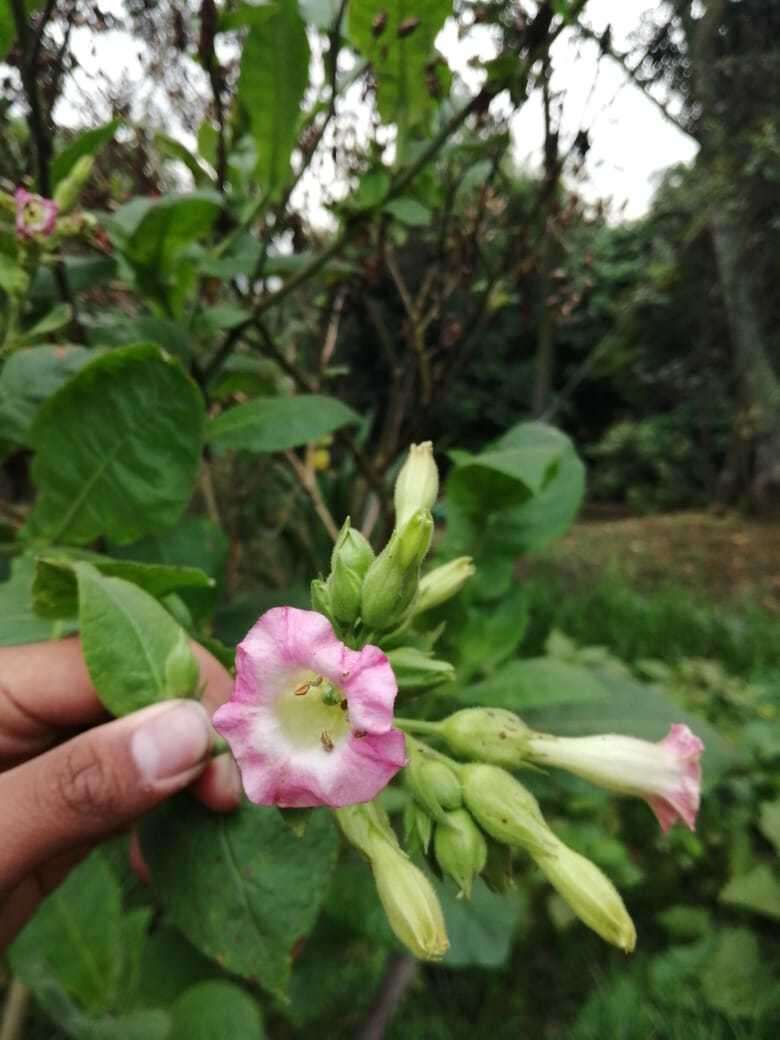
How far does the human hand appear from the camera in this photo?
583 mm

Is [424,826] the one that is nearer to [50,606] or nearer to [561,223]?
[50,606]

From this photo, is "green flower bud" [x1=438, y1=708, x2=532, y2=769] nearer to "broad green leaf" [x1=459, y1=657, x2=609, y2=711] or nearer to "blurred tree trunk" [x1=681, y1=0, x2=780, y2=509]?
"broad green leaf" [x1=459, y1=657, x2=609, y2=711]

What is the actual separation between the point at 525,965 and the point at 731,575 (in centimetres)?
321

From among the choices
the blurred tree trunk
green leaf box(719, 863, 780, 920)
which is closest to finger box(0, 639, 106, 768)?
green leaf box(719, 863, 780, 920)

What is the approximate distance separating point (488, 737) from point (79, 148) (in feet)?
2.32

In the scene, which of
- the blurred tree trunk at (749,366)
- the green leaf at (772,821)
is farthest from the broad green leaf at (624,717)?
the blurred tree trunk at (749,366)

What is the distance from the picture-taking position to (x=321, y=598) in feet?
1.66

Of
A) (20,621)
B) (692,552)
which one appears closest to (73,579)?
(20,621)

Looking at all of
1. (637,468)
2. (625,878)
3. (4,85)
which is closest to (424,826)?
(4,85)

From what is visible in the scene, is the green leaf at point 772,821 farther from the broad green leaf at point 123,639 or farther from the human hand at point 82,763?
the broad green leaf at point 123,639

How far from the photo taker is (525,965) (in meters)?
1.62

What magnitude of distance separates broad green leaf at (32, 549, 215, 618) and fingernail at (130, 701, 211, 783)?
0.31ft

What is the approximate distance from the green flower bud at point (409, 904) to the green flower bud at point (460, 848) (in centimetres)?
2

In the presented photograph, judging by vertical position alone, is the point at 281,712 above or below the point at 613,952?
above
